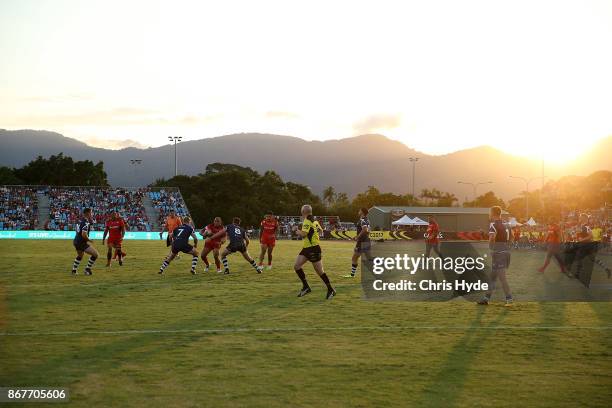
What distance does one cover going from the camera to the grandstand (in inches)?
2707

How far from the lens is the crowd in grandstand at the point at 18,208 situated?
6767 cm

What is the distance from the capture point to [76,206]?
242 ft

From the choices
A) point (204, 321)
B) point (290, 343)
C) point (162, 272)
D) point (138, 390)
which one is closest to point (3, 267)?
point (162, 272)

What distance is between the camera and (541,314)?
13.9 m

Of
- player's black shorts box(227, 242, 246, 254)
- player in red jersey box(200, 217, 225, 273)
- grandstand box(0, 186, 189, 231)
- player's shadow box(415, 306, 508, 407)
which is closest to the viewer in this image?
player's shadow box(415, 306, 508, 407)

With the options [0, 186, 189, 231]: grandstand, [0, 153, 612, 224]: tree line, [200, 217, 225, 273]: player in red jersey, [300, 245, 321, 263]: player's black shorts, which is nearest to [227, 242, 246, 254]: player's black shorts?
[200, 217, 225, 273]: player in red jersey

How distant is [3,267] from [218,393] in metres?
20.3

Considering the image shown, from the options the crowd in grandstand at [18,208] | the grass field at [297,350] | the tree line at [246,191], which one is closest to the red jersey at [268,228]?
the grass field at [297,350]

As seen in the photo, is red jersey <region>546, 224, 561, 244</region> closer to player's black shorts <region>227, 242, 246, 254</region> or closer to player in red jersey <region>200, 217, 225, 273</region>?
player's black shorts <region>227, 242, 246, 254</region>

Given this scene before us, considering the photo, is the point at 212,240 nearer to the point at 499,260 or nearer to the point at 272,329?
the point at 499,260

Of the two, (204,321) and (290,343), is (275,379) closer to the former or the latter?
(290,343)

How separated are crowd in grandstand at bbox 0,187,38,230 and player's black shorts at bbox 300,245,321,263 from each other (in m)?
57.8

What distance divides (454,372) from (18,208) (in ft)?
230

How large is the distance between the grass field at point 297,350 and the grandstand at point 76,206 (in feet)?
176
